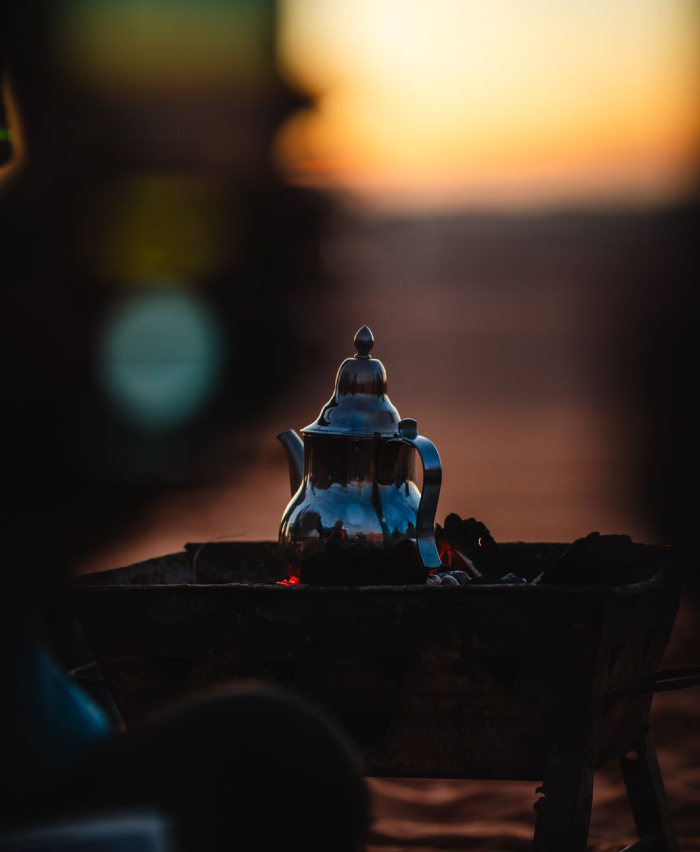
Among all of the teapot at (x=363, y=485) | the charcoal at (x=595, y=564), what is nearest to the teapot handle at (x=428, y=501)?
the teapot at (x=363, y=485)

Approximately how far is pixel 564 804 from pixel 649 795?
55cm

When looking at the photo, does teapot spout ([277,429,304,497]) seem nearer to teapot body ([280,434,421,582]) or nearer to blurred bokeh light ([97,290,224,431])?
teapot body ([280,434,421,582])

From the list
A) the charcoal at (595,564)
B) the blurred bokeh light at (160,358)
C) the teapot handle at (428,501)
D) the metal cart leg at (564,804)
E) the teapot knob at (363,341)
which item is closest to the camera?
the metal cart leg at (564,804)

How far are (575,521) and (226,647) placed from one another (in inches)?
226

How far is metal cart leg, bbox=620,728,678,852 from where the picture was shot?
2270mm

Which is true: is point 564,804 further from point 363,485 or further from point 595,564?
point 363,485

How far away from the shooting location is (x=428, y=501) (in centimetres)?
211

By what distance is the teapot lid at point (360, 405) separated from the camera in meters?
2.22

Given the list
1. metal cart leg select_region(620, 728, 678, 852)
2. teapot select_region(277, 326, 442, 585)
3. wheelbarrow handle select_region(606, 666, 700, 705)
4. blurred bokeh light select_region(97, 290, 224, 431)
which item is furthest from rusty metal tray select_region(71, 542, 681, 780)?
blurred bokeh light select_region(97, 290, 224, 431)

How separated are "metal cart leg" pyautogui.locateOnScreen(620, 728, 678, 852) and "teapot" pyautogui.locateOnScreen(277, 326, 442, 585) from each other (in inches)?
24.9

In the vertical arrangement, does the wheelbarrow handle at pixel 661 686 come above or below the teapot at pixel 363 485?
below

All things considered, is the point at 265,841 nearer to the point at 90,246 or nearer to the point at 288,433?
the point at 288,433

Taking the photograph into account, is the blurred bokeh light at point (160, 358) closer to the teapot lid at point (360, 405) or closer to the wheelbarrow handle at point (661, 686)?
the teapot lid at point (360, 405)

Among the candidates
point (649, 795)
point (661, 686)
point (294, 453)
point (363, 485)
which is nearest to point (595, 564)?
point (661, 686)
